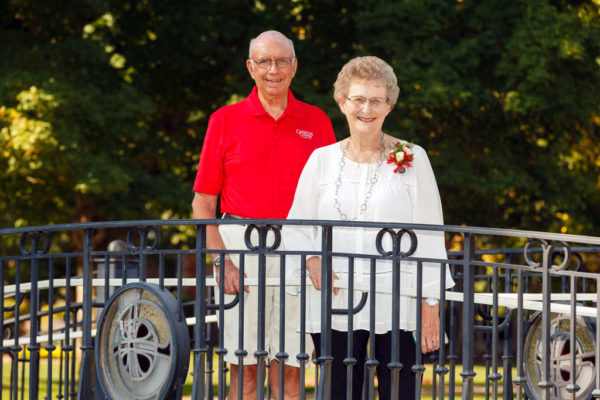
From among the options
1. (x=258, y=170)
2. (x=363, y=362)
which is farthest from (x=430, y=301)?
(x=258, y=170)

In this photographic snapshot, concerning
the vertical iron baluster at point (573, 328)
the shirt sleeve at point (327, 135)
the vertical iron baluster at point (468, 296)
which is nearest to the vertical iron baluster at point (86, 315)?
the shirt sleeve at point (327, 135)

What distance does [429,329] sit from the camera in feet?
16.9

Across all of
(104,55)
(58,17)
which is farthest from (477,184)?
(58,17)

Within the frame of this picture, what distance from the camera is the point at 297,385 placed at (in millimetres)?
5945

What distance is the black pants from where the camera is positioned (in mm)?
5211

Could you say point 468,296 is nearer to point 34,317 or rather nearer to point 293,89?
point 34,317

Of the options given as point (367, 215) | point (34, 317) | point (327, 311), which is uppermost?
point (367, 215)

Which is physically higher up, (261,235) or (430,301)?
(261,235)

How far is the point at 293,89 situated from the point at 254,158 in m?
9.15

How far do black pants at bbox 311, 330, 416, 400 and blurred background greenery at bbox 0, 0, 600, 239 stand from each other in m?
8.68

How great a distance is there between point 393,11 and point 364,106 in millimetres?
9632

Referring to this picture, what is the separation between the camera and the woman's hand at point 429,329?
514cm

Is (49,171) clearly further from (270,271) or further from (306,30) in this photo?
(270,271)

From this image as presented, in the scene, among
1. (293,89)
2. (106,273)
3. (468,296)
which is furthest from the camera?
(293,89)
